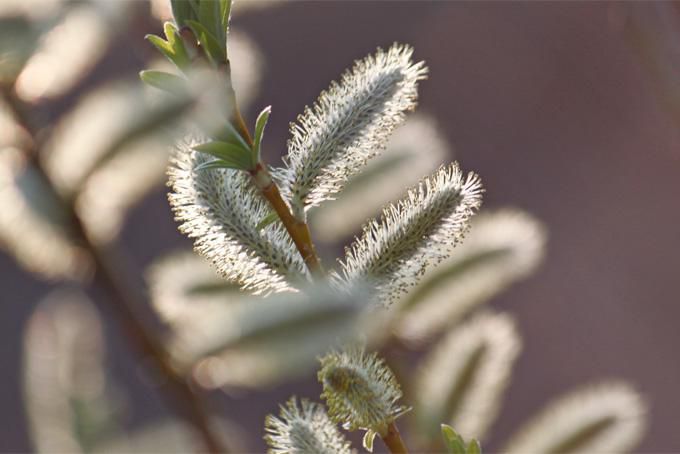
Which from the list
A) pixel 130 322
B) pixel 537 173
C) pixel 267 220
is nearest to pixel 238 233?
pixel 267 220

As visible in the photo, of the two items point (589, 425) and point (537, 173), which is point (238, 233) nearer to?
point (589, 425)

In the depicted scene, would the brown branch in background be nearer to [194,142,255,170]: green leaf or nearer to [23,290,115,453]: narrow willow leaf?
[23,290,115,453]: narrow willow leaf

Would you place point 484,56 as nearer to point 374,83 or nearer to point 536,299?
point 536,299

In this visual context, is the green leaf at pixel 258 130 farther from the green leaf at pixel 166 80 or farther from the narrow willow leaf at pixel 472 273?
the narrow willow leaf at pixel 472 273

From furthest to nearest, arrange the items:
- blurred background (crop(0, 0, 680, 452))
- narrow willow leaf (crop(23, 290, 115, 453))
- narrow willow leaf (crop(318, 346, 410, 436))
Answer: blurred background (crop(0, 0, 680, 452)), narrow willow leaf (crop(23, 290, 115, 453)), narrow willow leaf (crop(318, 346, 410, 436))

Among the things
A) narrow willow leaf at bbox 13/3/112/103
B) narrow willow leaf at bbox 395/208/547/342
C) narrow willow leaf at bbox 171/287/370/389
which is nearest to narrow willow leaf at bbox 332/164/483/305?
narrow willow leaf at bbox 171/287/370/389
